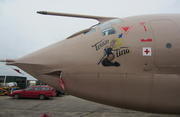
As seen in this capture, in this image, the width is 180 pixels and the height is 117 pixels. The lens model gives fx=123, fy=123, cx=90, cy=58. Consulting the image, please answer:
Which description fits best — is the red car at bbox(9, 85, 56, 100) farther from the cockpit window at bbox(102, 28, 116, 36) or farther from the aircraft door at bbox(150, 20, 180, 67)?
the aircraft door at bbox(150, 20, 180, 67)

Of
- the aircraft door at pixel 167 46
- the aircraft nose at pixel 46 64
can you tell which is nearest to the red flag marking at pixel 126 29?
the aircraft door at pixel 167 46

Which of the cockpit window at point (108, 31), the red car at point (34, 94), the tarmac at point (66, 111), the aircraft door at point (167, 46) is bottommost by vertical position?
the red car at point (34, 94)

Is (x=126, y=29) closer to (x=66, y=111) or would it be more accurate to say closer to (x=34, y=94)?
(x=66, y=111)

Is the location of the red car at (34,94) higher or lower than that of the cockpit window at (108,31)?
lower

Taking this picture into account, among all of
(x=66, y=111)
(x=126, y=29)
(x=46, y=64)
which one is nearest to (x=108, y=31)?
(x=126, y=29)

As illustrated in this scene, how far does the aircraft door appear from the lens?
→ 8.06 ft

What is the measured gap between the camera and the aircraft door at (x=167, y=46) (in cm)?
246

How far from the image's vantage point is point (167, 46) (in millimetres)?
2516

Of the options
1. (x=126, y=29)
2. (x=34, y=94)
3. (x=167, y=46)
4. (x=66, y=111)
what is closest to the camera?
(x=167, y=46)

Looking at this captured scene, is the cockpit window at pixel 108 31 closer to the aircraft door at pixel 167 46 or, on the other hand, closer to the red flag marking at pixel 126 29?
the red flag marking at pixel 126 29

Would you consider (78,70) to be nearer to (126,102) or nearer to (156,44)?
(126,102)

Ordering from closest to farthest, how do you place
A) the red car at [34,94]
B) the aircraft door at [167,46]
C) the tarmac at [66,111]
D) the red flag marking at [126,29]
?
the aircraft door at [167,46] → the red flag marking at [126,29] → the tarmac at [66,111] → the red car at [34,94]

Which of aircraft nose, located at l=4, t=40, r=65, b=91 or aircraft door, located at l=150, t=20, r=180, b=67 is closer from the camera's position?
aircraft door, located at l=150, t=20, r=180, b=67

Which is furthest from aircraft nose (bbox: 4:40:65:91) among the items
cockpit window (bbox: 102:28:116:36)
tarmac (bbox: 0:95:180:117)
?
tarmac (bbox: 0:95:180:117)
